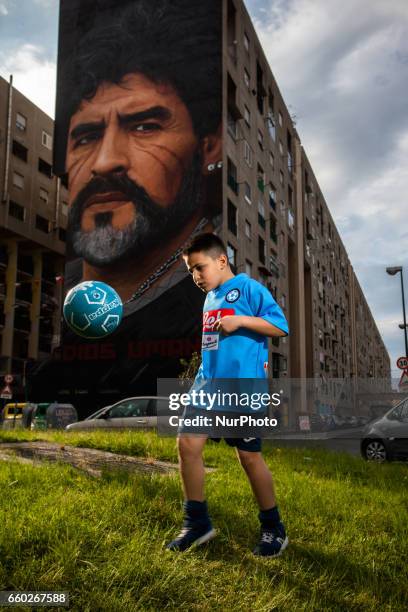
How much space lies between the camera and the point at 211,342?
3.38m

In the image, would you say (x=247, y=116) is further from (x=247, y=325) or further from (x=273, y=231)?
(x=247, y=325)

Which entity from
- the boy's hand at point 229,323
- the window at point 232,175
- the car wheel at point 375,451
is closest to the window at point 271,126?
the window at point 232,175

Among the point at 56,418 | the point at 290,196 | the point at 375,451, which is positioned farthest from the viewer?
the point at 290,196

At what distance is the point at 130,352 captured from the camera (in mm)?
32188

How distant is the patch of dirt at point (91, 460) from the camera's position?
535cm

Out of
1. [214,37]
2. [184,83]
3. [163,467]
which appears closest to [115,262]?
[184,83]

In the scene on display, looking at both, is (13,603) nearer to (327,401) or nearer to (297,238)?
(297,238)

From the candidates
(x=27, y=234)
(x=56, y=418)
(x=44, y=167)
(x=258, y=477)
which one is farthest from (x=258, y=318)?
(x=44, y=167)

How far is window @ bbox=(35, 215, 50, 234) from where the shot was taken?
50312 millimetres

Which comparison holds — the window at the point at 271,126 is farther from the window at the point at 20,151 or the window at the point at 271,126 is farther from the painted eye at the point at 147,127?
the window at the point at 20,151

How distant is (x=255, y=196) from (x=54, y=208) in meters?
21.0

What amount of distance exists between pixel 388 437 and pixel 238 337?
28.8 ft

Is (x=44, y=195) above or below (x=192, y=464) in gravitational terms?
above

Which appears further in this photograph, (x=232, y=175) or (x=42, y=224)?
(x=42, y=224)
